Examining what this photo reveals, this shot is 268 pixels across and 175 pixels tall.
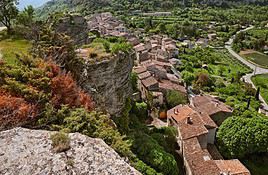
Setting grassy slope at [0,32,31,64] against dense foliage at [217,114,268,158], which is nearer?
grassy slope at [0,32,31,64]

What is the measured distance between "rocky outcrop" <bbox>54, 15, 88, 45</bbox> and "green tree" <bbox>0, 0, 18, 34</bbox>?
3.67m

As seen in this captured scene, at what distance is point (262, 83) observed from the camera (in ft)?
175

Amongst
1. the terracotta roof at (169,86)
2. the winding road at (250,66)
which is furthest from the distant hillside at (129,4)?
the terracotta roof at (169,86)

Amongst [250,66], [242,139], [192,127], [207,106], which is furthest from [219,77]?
[192,127]

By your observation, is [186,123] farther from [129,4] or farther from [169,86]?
[129,4]

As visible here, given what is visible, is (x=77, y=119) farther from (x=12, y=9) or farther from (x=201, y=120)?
(x=201, y=120)

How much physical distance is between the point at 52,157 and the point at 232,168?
17.0 metres

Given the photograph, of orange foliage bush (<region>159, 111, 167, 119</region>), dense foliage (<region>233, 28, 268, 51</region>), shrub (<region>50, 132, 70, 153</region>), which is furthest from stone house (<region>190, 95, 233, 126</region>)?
dense foliage (<region>233, 28, 268, 51</region>)

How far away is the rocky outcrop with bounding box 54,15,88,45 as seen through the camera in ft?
68.8

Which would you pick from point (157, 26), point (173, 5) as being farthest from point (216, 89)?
point (173, 5)

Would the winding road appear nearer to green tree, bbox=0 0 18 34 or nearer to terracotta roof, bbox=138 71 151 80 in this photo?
terracotta roof, bbox=138 71 151 80

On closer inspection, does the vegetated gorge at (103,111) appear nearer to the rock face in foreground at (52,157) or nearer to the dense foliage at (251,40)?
the rock face in foreground at (52,157)

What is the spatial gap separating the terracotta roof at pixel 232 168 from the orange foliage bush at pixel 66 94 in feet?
41.0

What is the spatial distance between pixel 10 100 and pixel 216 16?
11005cm
